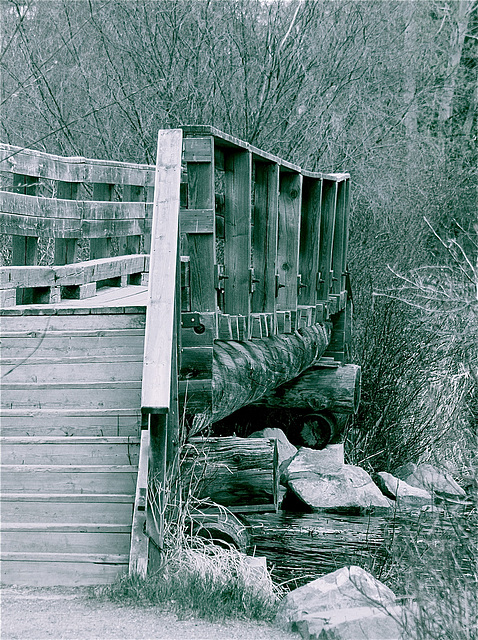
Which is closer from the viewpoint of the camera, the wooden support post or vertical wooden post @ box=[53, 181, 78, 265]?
vertical wooden post @ box=[53, 181, 78, 265]

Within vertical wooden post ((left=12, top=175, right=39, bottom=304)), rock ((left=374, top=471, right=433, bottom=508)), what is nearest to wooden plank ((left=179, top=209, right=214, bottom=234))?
vertical wooden post ((left=12, top=175, right=39, bottom=304))

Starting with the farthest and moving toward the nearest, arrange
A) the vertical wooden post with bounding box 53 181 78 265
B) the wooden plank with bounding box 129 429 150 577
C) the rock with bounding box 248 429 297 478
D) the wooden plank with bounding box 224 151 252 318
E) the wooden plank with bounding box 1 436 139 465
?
the rock with bounding box 248 429 297 478
the vertical wooden post with bounding box 53 181 78 265
the wooden plank with bounding box 224 151 252 318
the wooden plank with bounding box 1 436 139 465
the wooden plank with bounding box 129 429 150 577

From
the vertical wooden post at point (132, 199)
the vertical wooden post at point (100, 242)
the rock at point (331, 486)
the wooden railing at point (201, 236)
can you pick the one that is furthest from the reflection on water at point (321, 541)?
the vertical wooden post at point (132, 199)

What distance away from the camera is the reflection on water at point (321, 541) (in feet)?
21.5

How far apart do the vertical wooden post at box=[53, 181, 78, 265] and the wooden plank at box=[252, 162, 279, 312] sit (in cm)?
178

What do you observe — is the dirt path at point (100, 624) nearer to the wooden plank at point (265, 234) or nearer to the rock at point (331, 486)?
the wooden plank at point (265, 234)

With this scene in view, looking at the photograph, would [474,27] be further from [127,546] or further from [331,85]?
[127,546]

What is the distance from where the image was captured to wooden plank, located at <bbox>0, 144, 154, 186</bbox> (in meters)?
7.25

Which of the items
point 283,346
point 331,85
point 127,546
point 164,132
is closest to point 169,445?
point 127,546

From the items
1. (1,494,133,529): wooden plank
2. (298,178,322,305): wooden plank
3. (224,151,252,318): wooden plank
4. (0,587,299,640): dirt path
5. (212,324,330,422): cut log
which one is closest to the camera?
(0,587,299,640): dirt path

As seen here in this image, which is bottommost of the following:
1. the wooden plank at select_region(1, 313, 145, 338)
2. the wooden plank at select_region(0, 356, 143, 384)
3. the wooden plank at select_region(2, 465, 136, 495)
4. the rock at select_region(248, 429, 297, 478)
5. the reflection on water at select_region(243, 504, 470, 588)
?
the reflection on water at select_region(243, 504, 470, 588)

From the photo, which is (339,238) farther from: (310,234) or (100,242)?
(100,242)

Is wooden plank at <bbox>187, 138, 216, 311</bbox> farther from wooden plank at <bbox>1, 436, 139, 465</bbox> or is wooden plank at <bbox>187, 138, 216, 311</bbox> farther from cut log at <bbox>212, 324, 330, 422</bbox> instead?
wooden plank at <bbox>1, 436, 139, 465</bbox>

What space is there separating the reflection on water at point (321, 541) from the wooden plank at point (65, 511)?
1763 mm
